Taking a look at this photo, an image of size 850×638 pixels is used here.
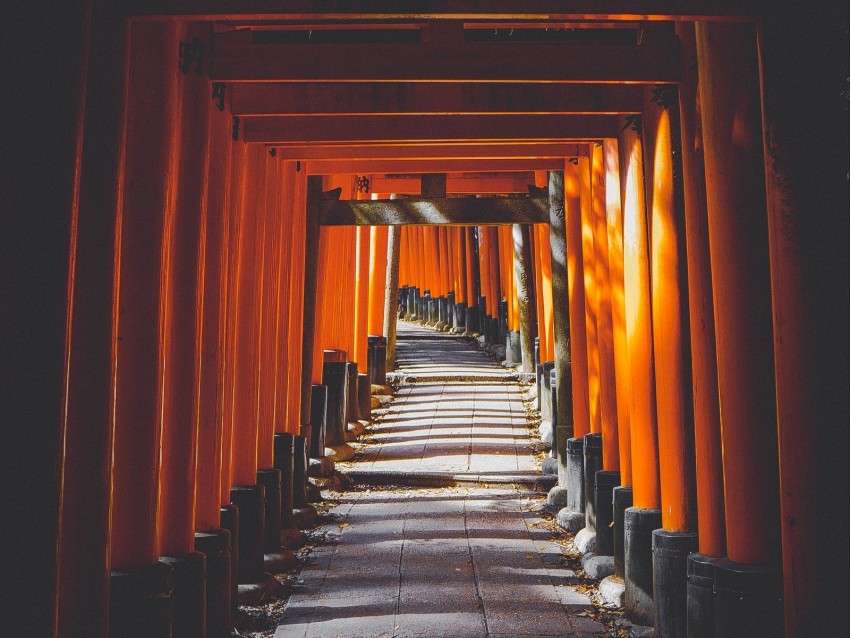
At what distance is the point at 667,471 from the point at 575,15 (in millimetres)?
2307

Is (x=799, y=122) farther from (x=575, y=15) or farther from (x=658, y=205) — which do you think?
(x=658, y=205)

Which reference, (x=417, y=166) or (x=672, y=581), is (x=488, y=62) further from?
(x=417, y=166)

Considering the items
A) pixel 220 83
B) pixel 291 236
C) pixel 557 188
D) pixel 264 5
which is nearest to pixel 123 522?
pixel 264 5

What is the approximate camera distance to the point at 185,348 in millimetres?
4699

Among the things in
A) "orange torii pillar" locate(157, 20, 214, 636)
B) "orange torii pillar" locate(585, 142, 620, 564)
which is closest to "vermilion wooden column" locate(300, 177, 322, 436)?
"orange torii pillar" locate(585, 142, 620, 564)

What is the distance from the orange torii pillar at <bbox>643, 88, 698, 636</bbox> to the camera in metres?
4.70

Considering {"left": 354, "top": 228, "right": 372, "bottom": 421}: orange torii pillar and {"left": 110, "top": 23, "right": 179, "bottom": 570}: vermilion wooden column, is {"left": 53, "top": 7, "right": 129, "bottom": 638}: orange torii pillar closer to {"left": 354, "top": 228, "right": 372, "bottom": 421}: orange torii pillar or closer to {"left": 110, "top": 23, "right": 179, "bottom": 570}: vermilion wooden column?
{"left": 110, "top": 23, "right": 179, "bottom": 570}: vermilion wooden column

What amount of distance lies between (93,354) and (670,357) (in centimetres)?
280

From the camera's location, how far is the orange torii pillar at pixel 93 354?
3.37 m

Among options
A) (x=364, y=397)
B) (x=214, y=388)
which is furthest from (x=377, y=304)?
(x=214, y=388)

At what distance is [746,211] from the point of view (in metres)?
3.75

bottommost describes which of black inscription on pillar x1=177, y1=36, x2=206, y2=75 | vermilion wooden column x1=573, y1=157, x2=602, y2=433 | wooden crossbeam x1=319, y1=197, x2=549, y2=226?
vermilion wooden column x1=573, y1=157, x2=602, y2=433

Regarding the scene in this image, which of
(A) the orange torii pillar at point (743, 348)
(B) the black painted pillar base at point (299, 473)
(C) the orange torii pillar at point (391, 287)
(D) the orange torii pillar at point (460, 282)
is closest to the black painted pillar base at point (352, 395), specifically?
(C) the orange torii pillar at point (391, 287)

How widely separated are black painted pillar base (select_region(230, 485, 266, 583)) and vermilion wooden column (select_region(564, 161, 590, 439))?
3070 mm
